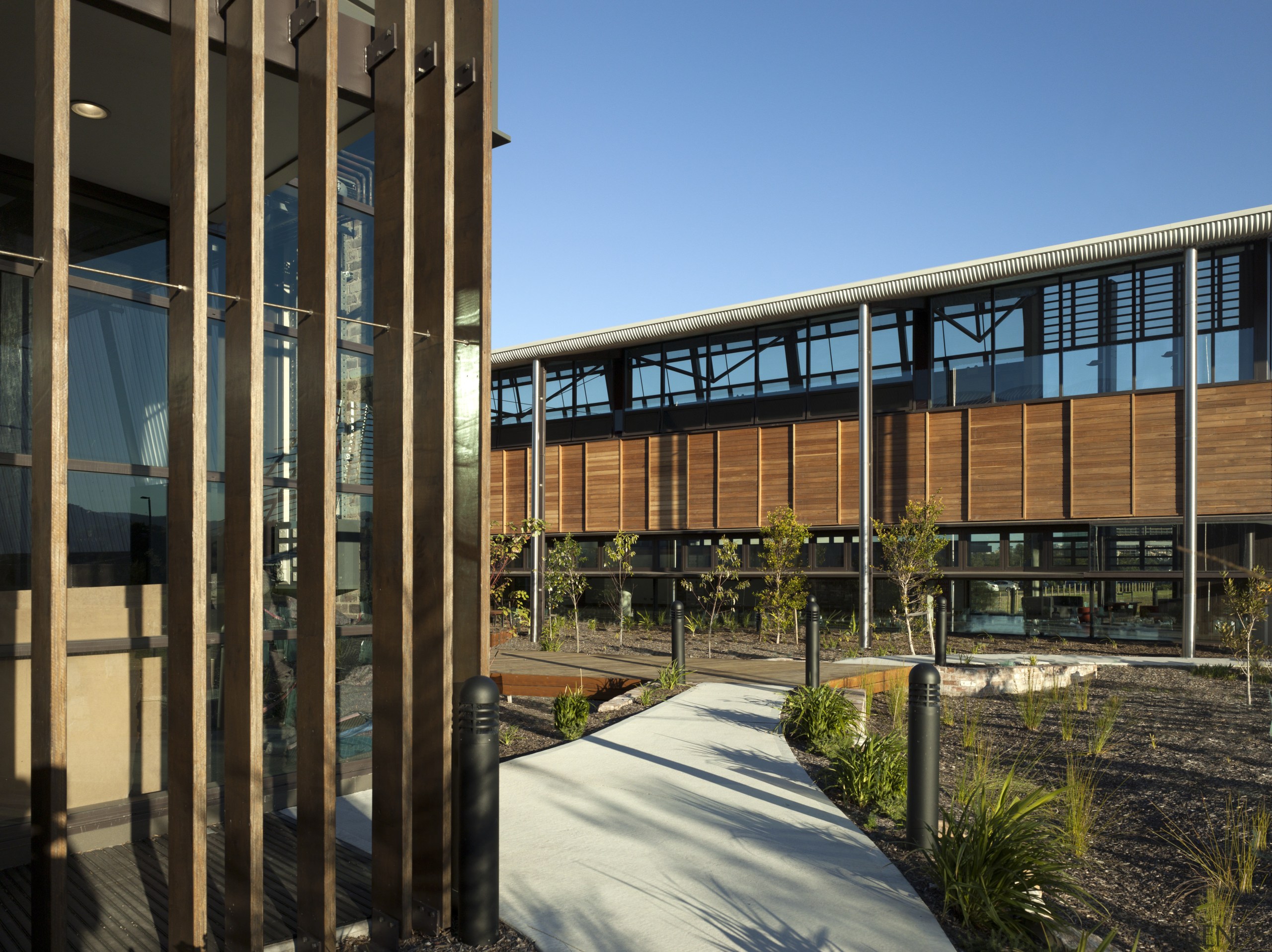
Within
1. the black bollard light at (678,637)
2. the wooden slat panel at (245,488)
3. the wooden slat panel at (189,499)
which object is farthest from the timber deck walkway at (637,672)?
the wooden slat panel at (189,499)

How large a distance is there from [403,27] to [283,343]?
9.57 ft

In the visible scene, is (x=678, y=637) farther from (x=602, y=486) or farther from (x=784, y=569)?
(x=602, y=486)

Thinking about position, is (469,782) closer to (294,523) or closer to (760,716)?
(294,523)

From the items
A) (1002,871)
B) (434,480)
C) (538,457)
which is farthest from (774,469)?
(434,480)

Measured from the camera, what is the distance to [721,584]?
21391mm

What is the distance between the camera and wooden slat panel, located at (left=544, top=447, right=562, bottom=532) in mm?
24578

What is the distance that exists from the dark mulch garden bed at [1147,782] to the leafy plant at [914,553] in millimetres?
5196

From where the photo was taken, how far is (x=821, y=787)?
6969 millimetres

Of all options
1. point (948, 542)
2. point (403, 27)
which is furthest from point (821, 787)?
point (948, 542)

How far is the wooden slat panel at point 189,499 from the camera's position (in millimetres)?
3850

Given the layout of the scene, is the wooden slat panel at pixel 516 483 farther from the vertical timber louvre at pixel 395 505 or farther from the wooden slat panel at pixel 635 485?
the vertical timber louvre at pixel 395 505

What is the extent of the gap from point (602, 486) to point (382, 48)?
19292 millimetres

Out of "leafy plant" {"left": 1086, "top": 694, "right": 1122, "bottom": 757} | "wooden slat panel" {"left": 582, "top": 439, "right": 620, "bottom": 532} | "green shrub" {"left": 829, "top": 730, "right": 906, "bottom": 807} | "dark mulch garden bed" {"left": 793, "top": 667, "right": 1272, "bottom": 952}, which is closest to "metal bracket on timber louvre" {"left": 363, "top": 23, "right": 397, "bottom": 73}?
"dark mulch garden bed" {"left": 793, "top": 667, "right": 1272, "bottom": 952}

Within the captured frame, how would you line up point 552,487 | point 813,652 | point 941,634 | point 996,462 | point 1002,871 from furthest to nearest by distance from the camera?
1. point 552,487
2. point 996,462
3. point 941,634
4. point 813,652
5. point 1002,871
